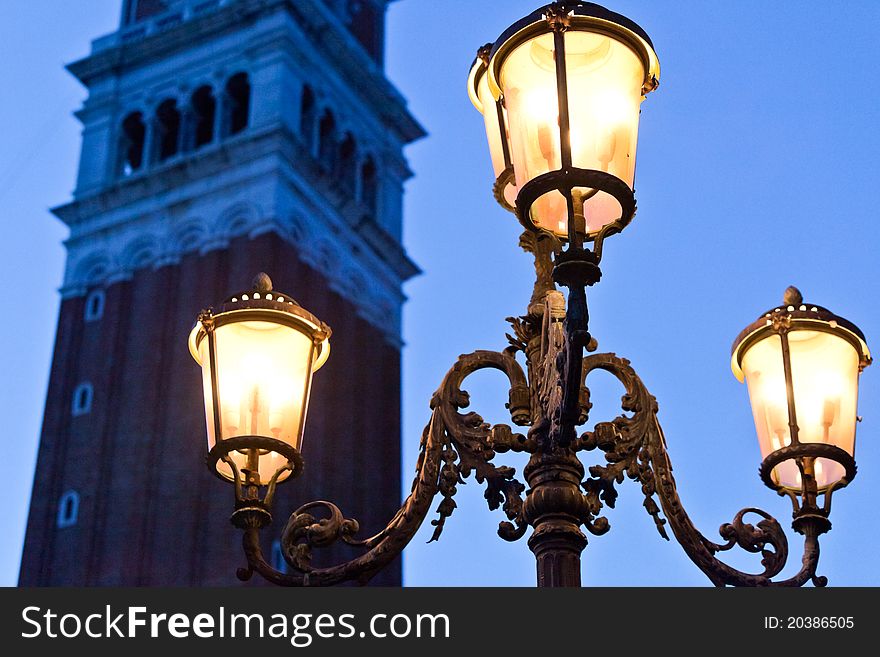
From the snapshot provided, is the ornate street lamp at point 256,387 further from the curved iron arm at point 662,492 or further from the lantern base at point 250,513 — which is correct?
the curved iron arm at point 662,492

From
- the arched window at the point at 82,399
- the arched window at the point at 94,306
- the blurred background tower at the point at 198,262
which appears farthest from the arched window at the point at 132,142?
the arched window at the point at 82,399

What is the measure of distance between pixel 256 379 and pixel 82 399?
2342 cm

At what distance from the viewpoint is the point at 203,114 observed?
30000 millimetres

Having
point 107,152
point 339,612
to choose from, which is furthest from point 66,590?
point 107,152

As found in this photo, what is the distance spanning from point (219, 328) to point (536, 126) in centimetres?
130

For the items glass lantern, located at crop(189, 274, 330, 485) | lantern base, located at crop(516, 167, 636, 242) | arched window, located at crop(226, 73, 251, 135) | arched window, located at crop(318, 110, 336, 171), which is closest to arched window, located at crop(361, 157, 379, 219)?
arched window, located at crop(318, 110, 336, 171)

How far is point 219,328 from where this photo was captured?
501 centimetres

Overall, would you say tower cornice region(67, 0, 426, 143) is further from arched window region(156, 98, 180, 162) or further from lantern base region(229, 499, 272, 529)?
lantern base region(229, 499, 272, 529)

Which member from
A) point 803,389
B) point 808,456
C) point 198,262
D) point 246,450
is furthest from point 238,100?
point 808,456

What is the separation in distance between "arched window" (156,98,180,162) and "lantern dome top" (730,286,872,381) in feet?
83.5

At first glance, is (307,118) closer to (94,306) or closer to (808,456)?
(94,306)

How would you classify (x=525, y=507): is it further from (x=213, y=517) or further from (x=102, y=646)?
(x=213, y=517)

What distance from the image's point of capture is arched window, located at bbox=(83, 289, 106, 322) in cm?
2852

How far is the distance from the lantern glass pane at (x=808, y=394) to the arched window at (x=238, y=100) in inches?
989
